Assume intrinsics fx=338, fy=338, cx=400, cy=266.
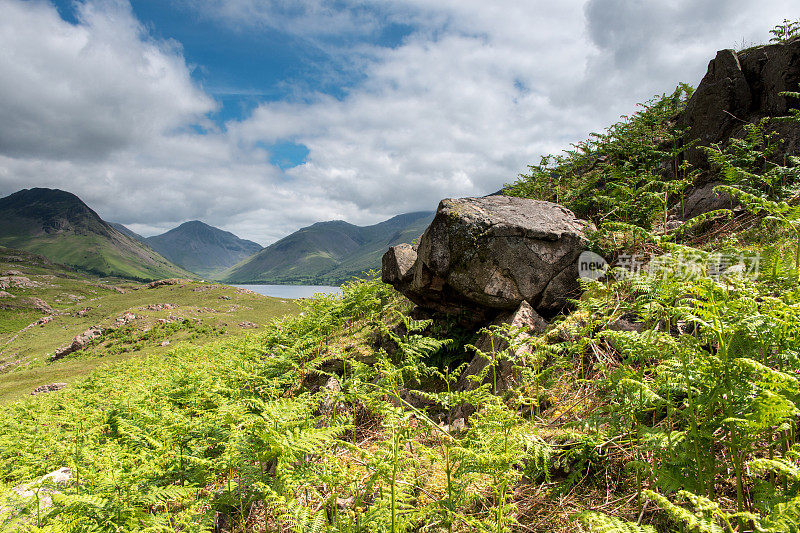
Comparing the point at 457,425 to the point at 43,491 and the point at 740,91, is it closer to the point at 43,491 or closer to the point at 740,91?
the point at 43,491

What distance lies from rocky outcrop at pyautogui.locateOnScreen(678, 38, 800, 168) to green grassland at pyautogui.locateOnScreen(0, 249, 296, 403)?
18.8 metres

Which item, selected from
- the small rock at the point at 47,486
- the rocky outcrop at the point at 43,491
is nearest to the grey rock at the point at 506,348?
the rocky outcrop at the point at 43,491

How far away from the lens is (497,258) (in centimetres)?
766

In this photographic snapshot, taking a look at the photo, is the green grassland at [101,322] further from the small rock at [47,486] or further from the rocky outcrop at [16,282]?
the small rock at [47,486]

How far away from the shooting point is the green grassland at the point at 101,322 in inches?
1919

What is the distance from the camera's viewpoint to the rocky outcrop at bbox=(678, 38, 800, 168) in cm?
1031

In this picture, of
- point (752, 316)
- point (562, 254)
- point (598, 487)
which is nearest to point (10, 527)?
point (598, 487)

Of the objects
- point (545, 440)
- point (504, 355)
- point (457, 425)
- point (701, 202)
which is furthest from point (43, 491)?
point (701, 202)

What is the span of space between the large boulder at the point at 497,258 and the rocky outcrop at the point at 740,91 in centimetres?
685

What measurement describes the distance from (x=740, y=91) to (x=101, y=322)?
346 ft

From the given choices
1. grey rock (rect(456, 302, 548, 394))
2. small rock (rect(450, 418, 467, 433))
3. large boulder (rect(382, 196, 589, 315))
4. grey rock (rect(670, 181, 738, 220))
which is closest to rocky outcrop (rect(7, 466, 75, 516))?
small rock (rect(450, 418, 467, 433))

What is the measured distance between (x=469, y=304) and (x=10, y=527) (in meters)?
7.64

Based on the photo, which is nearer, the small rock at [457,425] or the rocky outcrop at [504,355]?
the small rock at [457,425]

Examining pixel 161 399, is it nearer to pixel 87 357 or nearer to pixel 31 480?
pixel 31 480
